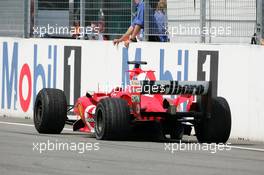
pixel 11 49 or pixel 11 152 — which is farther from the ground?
pixel 11 49

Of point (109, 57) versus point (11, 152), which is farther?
point (109, 57)

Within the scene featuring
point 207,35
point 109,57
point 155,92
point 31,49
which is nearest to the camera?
point 155,92

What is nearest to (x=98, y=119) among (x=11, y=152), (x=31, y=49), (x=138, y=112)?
(x=138, y=112)

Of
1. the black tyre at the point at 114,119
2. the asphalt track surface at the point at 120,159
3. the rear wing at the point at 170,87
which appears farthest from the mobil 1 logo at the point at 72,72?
the rear wing at the point at 170,87

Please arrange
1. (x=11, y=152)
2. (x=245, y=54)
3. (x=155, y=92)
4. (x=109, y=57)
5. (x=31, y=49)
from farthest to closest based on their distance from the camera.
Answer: (x=31, y=49)
(x=109, y=57)
(x=245, y=54)
(x=155, y=92)
(x=11, y=152)

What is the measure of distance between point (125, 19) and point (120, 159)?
734 centimetres

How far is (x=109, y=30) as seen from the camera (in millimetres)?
17969

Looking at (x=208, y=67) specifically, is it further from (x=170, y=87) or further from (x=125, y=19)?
(x=170, y=87)

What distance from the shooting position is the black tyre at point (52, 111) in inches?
555

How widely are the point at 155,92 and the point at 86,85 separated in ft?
16.4

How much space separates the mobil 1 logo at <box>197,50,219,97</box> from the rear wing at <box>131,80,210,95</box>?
2.48m

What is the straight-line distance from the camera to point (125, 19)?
17766 mm

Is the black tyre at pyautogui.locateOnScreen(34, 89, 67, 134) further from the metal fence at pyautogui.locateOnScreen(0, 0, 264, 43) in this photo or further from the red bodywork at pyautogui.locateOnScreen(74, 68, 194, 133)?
the metal fence at pyautogui.locateOnScreen(0, 0, 264, 43)

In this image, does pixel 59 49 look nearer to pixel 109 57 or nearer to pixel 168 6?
pixel 109 57
